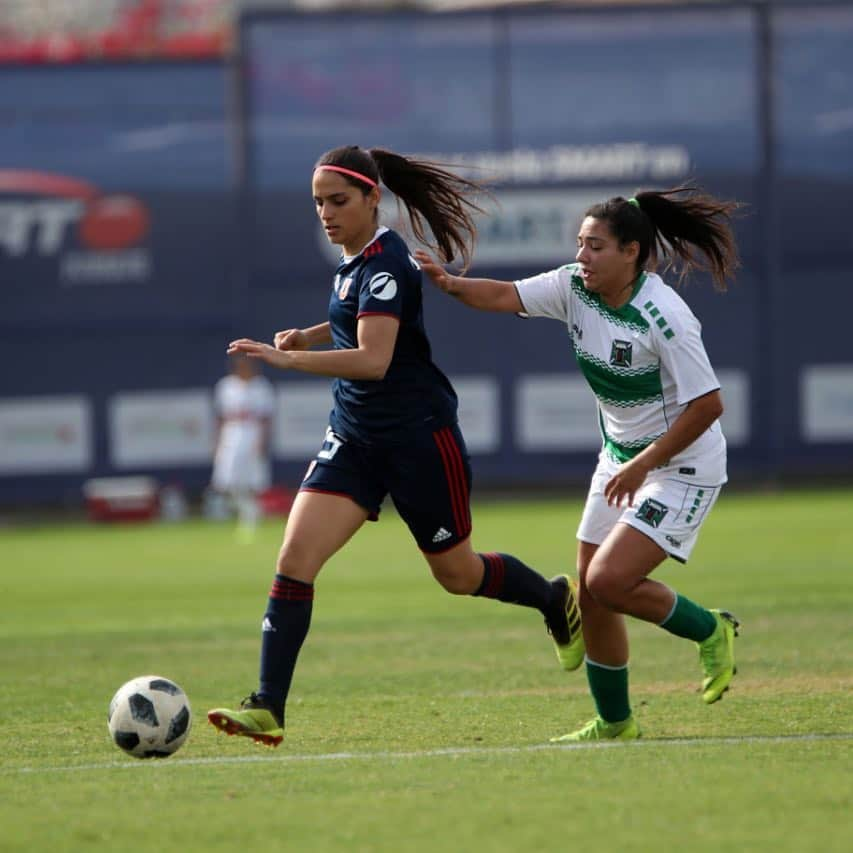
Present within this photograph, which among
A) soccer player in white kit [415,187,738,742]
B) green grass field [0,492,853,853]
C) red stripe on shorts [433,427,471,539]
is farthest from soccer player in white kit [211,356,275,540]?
soccer player in white kit [415,187,738,742]

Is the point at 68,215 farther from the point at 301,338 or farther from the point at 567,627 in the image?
the point at 567,627

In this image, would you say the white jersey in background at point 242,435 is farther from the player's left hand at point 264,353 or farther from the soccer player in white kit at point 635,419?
the player's left hand at point 264,353

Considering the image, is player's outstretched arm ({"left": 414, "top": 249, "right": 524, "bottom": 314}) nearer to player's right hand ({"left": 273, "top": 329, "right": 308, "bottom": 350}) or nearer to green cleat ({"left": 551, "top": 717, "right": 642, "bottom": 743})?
player's right hand ({"left": 273, "top": 329, "right": 308, "bottom": 350})

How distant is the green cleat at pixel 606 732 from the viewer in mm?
6871

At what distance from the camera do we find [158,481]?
24516mm

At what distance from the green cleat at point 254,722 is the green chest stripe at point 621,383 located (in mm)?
1824

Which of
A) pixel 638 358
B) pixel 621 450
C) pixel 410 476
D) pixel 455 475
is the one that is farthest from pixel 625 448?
pixel 410 476

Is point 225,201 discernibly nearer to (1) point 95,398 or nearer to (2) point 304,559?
(1) point 95,398

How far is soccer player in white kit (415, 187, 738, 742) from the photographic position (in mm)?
6621

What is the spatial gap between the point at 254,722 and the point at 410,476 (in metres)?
1.18

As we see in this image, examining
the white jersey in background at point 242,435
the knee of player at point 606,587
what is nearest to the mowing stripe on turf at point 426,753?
the knee of player at point 606,587

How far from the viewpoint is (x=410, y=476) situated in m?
6.95

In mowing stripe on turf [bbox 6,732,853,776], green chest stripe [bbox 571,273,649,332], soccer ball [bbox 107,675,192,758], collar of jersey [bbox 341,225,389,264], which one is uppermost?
collar of jersey [bbox 341,225,389,264]

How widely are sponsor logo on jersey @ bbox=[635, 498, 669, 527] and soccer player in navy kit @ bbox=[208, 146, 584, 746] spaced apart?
0.79 metres
